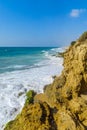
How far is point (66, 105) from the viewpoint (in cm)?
941

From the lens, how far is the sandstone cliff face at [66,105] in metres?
7.84

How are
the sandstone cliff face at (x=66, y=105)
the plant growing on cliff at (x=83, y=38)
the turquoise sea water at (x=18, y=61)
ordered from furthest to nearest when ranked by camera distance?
the turquoise sea water at (x=18, y=61), the plant growing on cliff at (x=83, y=38), the sandstone cliff face at (x=66, y=105)

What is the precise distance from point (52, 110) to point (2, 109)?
4796 mm

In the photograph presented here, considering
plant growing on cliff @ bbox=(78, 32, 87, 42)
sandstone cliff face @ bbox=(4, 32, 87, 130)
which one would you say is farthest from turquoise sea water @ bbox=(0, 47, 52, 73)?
sandstone cliff face @ bbox=(4, 32, 87, 130)

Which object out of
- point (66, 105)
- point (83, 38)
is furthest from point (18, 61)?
point (66, 105)

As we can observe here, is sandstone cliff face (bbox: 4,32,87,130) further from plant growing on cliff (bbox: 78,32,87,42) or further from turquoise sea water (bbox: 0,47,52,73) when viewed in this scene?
turquoise sea water (bbox: 0,47,52,73)

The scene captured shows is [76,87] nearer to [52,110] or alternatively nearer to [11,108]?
[52,110]

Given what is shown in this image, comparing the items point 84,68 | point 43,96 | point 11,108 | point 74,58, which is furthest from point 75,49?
point 11,108

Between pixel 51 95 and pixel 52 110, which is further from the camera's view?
pixel 51 95

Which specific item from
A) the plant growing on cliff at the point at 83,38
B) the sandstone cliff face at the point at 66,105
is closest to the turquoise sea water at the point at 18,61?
the plant growing on cliff at the point at 83,38

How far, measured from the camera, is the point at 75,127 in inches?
298

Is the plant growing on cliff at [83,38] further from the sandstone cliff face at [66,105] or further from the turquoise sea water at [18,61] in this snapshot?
the turquoise sea water at [18,61]

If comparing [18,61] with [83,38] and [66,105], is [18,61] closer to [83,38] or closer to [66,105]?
[83,38]

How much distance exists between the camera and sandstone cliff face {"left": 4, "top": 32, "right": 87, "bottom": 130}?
7844mm
